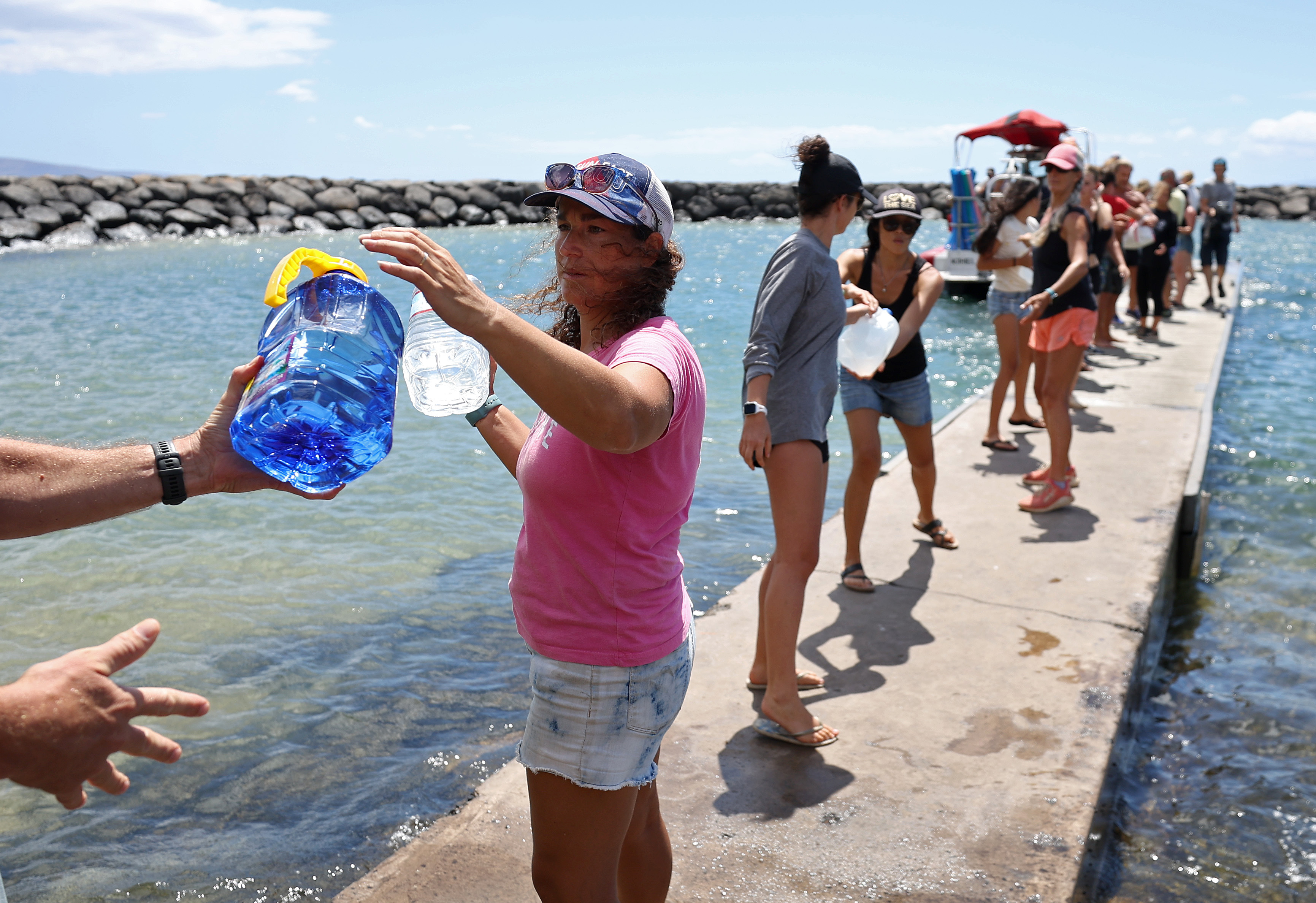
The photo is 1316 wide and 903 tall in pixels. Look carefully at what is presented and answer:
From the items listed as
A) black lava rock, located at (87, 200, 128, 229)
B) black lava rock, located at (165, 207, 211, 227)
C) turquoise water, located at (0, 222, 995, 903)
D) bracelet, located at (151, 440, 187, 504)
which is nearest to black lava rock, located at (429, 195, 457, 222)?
black lava rock, located at (165, 207, 211, 227)

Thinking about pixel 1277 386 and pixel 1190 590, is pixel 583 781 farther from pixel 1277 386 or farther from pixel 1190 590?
pixel 1277 386

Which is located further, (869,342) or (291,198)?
(291,198)

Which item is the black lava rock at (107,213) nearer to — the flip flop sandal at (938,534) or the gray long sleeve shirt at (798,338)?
the flip flop sandal at (938,534)

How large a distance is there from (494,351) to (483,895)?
5.90 feet

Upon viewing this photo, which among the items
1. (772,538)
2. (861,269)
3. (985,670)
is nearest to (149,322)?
(772,538)

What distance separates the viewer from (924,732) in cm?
374

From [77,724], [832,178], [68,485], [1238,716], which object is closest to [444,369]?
[68,485]

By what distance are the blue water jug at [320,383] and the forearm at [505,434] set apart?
36 cm

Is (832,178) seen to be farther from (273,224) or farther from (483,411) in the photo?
(273,224)

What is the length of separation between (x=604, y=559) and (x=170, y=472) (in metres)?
0.85

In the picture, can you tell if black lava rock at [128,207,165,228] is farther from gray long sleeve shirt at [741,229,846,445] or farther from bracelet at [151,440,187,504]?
bracelet at [151,440,187,504]

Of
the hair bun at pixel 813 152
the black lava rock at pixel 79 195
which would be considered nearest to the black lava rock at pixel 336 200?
the black lava rock at pixel 79 195

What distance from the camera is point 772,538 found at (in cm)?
718

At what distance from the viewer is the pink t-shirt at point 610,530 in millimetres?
2010
